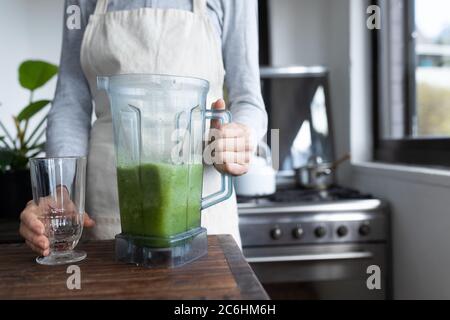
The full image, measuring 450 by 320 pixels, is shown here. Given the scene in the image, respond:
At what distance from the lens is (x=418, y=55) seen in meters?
1.51

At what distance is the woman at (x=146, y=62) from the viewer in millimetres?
779

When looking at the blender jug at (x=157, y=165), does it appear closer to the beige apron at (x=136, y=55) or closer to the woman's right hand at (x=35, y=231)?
Answer: the woman's right hand at (x=35, y=231)

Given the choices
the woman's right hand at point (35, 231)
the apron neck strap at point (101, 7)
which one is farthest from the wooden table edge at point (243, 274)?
the apron neck strap at point (101, 7)

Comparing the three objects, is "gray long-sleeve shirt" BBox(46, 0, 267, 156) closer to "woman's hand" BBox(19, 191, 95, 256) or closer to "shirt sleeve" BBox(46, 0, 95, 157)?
"shirt sleeve" BBox(46, 0, 95, 157)

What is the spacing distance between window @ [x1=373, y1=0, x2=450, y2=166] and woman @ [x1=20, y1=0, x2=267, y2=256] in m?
0.77

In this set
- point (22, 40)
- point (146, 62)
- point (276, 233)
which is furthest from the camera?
point (22, 40)

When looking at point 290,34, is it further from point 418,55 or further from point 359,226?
point 359,226

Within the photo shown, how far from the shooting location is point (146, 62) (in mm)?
782

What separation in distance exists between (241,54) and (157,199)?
0.38 metres

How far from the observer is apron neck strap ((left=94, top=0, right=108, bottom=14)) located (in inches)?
31.7

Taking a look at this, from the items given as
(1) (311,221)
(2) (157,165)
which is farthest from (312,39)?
(2) (157,165)

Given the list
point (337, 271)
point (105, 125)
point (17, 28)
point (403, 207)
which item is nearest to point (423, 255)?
point (403, 207)

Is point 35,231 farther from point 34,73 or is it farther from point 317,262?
point 317,262
